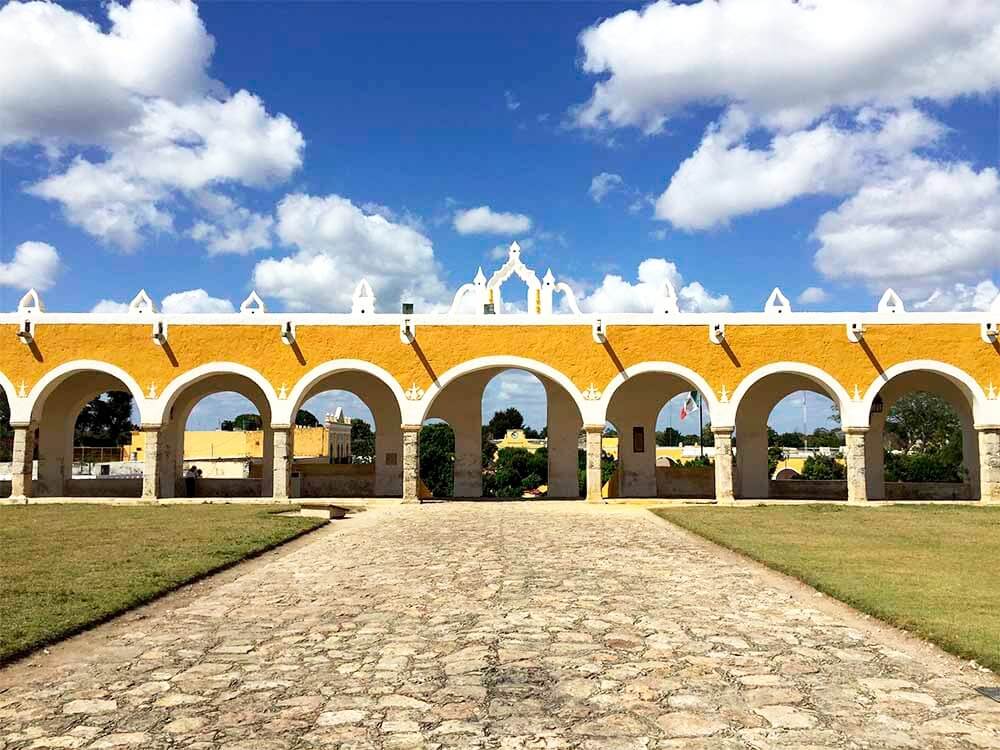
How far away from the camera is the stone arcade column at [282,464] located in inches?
704

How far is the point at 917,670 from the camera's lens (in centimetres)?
444

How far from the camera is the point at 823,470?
3772 centimetres

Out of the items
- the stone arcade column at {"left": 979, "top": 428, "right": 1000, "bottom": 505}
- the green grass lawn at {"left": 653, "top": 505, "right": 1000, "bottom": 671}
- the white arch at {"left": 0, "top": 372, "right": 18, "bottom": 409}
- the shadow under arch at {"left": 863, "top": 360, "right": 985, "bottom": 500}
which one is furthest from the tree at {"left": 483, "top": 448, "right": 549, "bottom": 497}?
the green grass lawn at {"left": 653, "top": 505, "right": 1000, "bottom": 671}

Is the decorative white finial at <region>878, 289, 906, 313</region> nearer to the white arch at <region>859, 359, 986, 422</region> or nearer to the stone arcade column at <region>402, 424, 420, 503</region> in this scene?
the white arch at <region>859, 359, 986, 422</region>

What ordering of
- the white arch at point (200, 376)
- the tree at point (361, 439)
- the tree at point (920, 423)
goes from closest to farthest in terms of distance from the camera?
the white arch at point (200, 376)
the tree at point (920, 423)
the tree at point (361, 439)

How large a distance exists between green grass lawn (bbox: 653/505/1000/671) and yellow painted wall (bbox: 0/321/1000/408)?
144 inches

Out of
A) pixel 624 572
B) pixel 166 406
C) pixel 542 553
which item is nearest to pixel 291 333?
pixel 166 406

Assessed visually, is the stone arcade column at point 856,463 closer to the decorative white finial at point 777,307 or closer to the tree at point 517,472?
the decorative white finial at point 777,307

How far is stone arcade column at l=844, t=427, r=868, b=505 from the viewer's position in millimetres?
17734

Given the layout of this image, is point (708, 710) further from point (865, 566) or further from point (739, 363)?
point (739, 363)

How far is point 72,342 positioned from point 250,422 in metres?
48.1

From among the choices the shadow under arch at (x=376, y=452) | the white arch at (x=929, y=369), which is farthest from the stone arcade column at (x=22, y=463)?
the white arch at (x=929, y=369)

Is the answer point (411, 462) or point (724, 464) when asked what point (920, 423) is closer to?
point (724, 464)

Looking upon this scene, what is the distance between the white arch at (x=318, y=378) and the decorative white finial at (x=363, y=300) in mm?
1140
